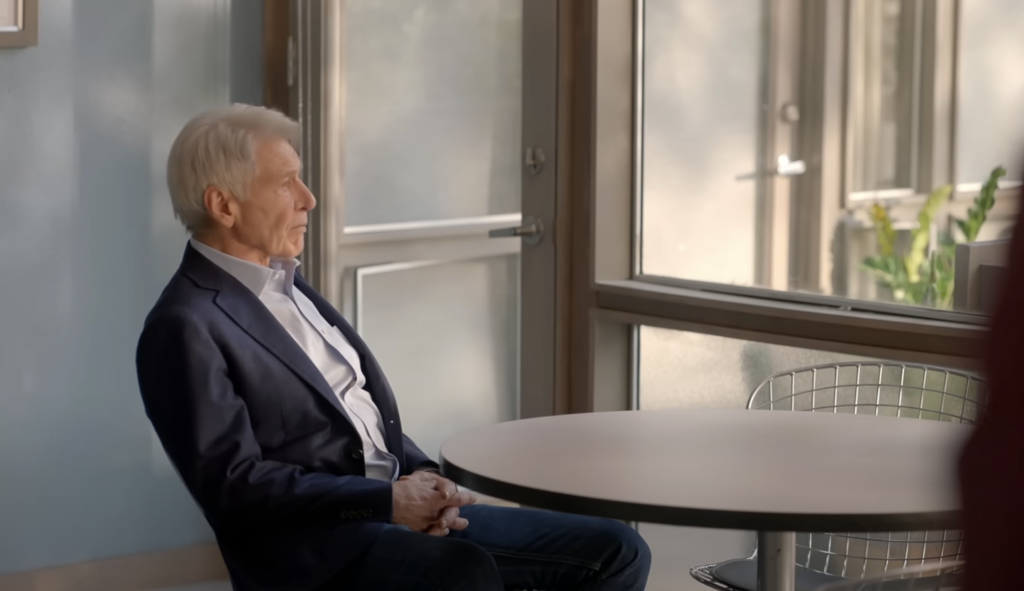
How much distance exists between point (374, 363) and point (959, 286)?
1.05 meters

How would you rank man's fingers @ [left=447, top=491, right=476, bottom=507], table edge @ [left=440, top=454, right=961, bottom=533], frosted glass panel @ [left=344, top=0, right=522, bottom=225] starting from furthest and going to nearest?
1. frosted glass panel @ [left=344, top=0, right=522, bottom=225]
2. man's fingers @ [left=447, top=491, right=476, bottom=507]
3. table edge @ [left=440, top=454, right=961, bottom=533]

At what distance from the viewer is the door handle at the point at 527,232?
305cm

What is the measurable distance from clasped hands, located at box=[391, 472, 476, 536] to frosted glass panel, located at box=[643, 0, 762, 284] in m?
1.01

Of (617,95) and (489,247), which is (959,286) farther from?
(489,247)

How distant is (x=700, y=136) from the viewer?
279cm

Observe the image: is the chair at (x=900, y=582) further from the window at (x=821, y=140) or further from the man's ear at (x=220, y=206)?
the man's ear at (x=220, y=206)

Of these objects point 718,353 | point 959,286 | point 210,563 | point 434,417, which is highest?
point 959,286

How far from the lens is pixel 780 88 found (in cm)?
259

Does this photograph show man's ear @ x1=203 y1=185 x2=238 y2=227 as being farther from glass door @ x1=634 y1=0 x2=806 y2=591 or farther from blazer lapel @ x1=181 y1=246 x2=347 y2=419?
glass door @ x1=634 y1=0 x2=806 y2=591

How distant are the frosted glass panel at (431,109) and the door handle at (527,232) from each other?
4.7 inches

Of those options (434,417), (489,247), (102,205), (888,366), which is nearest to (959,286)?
(888,366)

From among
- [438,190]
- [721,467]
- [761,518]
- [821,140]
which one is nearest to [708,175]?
[821,140]

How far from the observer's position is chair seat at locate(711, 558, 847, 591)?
6.26 feet

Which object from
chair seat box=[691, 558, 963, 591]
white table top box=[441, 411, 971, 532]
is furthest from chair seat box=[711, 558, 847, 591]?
white table top box=[441, 411, 971, 532]
